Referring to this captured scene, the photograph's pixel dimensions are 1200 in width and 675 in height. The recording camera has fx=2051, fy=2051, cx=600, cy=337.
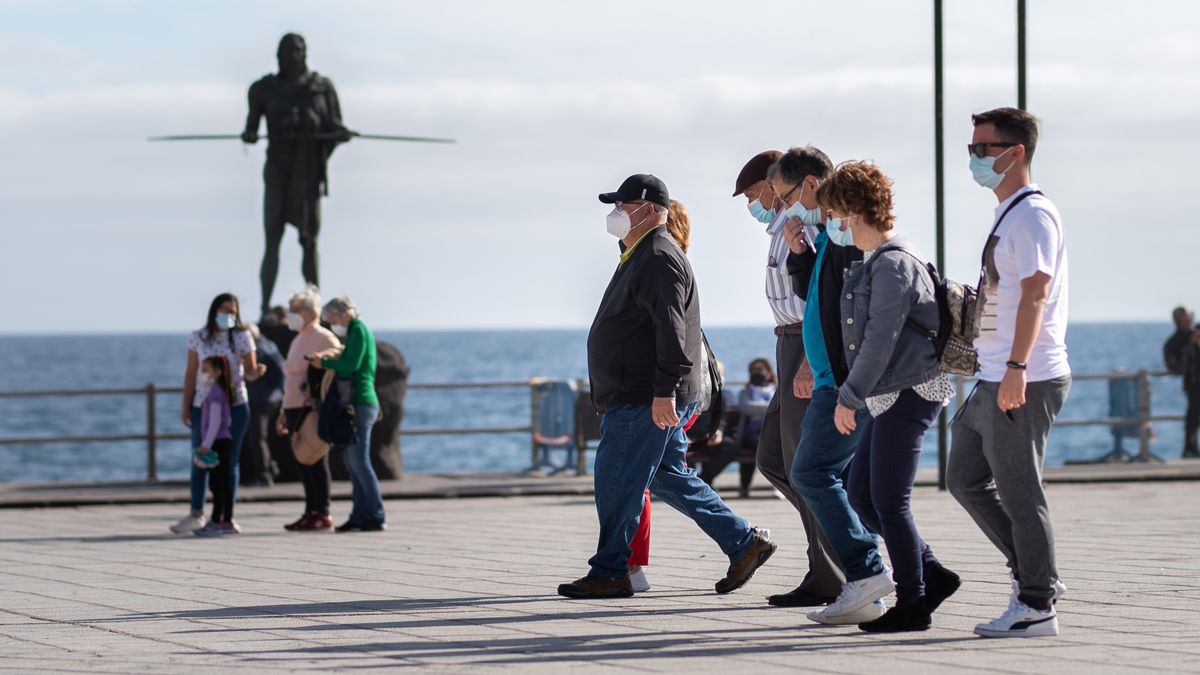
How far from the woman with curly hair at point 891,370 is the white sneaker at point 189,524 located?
7.17 metres

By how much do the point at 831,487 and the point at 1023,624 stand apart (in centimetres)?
91

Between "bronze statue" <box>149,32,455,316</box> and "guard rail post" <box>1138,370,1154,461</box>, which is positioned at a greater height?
"bronze statue" <box>149,32,455,316</box>

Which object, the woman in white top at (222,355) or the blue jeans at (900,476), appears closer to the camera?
the blue jeans at (900,476)

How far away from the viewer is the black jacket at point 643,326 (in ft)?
27.7

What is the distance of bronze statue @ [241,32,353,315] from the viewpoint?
60.6ft

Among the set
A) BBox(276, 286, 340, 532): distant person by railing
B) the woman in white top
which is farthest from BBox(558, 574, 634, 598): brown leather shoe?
the woman in white top

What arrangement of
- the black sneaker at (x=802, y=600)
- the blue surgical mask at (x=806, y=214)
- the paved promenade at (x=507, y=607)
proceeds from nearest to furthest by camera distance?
the paved promenade at (x=507, y=607) < the blue surgical mask at (x=806, y=214) < the black sneaker at (x=802, y=600)

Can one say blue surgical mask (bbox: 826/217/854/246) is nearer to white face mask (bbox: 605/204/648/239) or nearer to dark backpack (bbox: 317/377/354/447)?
white face mask (bbox: 605/204/648/239)

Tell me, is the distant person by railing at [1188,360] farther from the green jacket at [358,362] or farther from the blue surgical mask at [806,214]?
the blue surgical mask at [806,214]

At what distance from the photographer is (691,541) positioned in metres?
12.1

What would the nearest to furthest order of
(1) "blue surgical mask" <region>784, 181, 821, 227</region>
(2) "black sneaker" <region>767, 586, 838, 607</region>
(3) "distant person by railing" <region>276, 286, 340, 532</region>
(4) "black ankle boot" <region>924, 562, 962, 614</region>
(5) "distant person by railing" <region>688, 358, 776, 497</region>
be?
(4) "black ankle boot" <region>924, 562, 962, 614</region>, (1) "blue surgical mask" <region>784, 181, 821, 227</region>, (2) "black sneaker" <region>767, 586, 838, 607</region>, (3) "distant person by railing" <region>276, 286, 340, 532</region>, (5) "distant person by railing" <region>688, 358, 776, 497</region>

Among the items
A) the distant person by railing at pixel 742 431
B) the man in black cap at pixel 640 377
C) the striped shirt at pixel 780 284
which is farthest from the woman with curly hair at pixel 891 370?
the distant person by railing at pixel 742 431

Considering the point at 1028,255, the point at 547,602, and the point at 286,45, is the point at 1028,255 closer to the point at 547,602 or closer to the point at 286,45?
the point at 547,602

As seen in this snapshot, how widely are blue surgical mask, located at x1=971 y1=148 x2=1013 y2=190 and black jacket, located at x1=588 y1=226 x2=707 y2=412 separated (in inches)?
64.8
